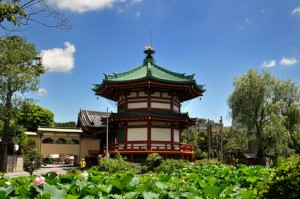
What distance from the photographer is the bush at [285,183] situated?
15.6 ft

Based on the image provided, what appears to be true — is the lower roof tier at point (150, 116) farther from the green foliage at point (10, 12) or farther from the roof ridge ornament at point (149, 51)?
the green foliage at point (10, 12)

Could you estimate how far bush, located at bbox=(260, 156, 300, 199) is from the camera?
4754mm

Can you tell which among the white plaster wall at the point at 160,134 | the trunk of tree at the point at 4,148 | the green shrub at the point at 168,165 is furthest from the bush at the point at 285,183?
the trunk of tree at the point at 4,148

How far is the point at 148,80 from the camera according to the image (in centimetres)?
2559

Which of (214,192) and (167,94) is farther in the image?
(167,94)

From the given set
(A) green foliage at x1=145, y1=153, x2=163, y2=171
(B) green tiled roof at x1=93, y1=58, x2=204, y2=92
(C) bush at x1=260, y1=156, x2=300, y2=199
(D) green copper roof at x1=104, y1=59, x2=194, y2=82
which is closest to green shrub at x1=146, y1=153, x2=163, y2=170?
(A) green foliage at x1=145, y1=153, x2=163, y2=171

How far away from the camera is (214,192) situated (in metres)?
4.51

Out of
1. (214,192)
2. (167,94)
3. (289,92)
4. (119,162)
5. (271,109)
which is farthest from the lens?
(289,92)

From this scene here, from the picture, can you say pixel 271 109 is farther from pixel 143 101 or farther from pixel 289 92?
pixel 143 101

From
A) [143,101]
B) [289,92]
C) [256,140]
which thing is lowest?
[256,140]

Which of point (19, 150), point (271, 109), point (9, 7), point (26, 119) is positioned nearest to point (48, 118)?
point (26, 119)

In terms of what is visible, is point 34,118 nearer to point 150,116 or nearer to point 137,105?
point 137,105

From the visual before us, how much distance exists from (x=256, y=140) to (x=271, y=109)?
10.9ft

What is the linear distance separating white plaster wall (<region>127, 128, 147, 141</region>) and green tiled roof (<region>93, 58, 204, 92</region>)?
3.96m
